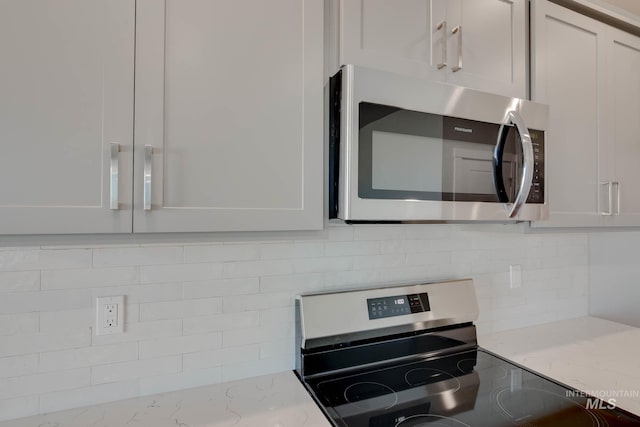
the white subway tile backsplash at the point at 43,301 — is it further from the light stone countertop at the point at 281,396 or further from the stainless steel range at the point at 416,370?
the stainless steel range at the point at 416,370

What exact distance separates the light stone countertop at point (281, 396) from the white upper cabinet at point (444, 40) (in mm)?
966

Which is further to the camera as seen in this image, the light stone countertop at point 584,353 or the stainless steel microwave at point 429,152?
the light stone countertop at point 584,353

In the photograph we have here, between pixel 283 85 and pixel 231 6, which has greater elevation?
pixel 231 6

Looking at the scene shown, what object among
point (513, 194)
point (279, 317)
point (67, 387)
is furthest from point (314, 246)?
point (67, 387)

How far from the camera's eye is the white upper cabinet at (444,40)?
967 mm

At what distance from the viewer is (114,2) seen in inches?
28.8

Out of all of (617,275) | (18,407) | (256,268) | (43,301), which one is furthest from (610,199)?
(18,407)

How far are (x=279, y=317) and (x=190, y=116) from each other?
70cm

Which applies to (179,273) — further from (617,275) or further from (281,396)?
(617,275)

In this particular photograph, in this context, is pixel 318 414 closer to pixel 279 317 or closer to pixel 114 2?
pixel 279 317

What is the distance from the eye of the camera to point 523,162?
3.43 feet

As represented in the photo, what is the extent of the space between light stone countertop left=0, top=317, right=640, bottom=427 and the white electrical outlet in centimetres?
20

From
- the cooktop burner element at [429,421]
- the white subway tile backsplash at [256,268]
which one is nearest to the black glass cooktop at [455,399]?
the cooktop burner element at [429,421]

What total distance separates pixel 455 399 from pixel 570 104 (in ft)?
3.75
